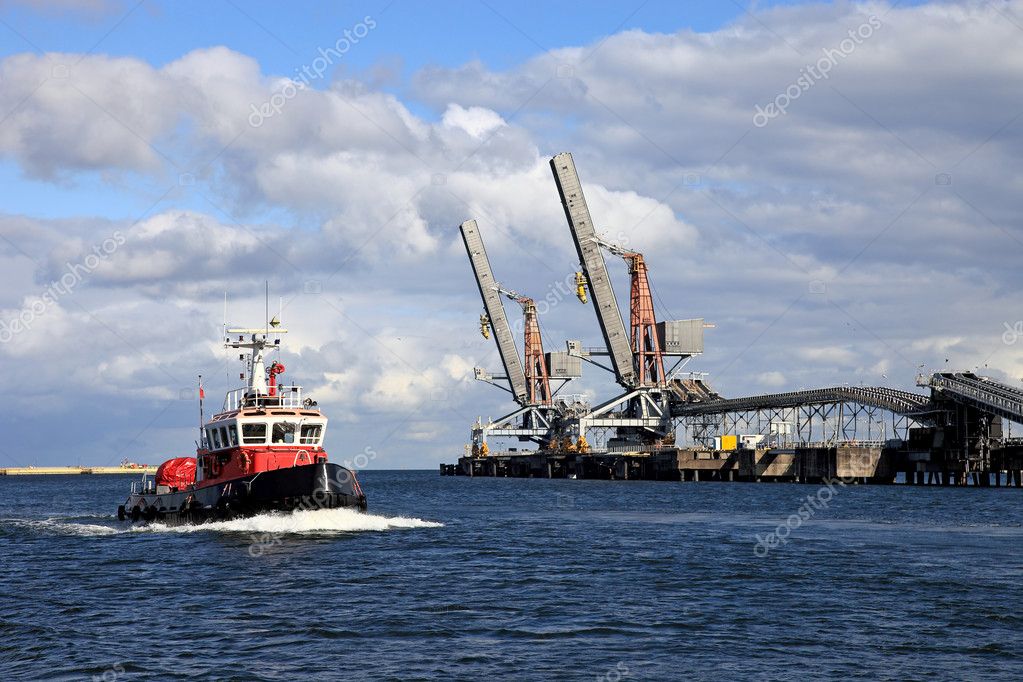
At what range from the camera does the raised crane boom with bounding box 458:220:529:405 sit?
175m

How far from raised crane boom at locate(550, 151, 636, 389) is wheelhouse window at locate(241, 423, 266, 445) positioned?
258 feet

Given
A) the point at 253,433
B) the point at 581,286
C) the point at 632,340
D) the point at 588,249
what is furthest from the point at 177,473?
the point at 632,340

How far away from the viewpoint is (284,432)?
4812cm

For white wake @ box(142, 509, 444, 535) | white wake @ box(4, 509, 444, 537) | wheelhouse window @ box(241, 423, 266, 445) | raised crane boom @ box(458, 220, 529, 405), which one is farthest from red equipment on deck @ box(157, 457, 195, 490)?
raised crane boom @ box(458, 220, 529, 405)

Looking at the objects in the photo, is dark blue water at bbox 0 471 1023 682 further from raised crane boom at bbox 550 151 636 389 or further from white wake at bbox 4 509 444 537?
raised crane boom at bbox 550 151 636 389

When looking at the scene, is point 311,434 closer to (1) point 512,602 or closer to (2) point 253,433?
(2) point 253,433

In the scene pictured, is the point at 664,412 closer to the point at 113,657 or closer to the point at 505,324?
the point at 505,324

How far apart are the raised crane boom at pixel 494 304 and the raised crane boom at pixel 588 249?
143 feet

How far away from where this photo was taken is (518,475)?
183m

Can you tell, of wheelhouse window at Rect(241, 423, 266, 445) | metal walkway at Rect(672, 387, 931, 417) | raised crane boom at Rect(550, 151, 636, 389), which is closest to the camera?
wheelhouse window at Rect(241, 423, 266, 445)

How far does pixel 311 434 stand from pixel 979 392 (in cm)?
6414

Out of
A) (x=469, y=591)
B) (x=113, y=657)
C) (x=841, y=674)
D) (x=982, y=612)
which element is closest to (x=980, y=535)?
(x=982, y=612)

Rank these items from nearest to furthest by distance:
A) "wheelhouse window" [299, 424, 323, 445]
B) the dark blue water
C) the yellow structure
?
the dark blue water
"wheelhouse window" [299, 424, 323, 445]
the yellow structure

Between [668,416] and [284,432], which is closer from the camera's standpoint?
[284,432]
